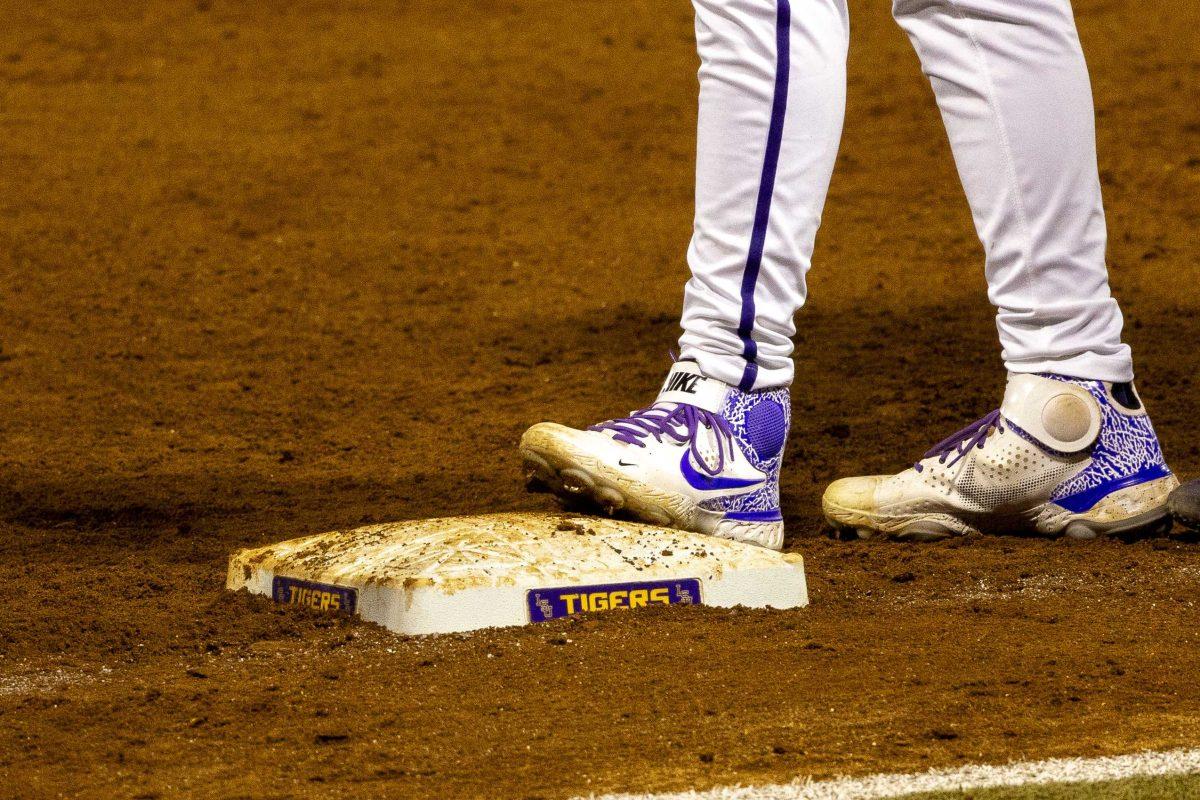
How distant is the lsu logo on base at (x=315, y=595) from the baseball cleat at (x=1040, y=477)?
2.76 ft

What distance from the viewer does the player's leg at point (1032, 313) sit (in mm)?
2359

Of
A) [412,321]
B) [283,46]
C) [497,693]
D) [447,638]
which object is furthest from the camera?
[283,46]

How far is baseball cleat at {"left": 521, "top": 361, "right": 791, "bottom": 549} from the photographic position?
7.63ft

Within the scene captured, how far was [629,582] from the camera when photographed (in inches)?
83.3

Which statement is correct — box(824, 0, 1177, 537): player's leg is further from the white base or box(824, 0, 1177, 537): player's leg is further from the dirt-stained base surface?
the white base

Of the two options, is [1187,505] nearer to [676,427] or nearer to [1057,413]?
[1057,413]

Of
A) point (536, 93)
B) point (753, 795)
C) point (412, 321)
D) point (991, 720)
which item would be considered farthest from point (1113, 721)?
point (536, 93)

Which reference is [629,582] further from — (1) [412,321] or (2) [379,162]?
(2) [379,162]

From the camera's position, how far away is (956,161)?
2.42 m

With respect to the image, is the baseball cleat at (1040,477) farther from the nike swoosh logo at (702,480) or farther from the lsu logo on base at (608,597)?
the lsu logo on base at (608,597)

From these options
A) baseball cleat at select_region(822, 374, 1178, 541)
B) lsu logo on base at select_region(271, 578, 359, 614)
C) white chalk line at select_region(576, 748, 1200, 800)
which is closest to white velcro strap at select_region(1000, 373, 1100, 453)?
baseball cleat at select_region(822, 374, 1178, 541)

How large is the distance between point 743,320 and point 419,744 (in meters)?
0.99

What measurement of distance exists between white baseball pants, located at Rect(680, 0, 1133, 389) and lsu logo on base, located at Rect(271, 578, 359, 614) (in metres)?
0.68

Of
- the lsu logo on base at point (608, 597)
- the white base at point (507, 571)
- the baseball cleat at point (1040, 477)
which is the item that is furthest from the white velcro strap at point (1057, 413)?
the lsu logo on base at point (608, 597)
